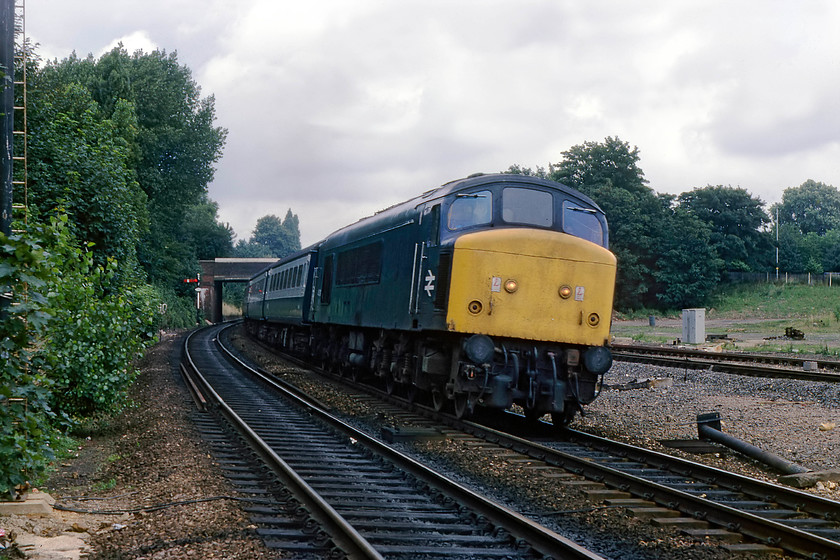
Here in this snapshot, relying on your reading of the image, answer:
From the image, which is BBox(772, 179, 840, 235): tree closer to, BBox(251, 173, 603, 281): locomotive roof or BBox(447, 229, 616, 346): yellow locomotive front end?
BBox(251, 173, 603, 281): locomotive roof

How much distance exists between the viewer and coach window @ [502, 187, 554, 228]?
456 inches

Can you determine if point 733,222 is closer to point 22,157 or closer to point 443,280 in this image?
point 443,280

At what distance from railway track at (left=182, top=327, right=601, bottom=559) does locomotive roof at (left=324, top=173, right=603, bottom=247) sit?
12.2 ft

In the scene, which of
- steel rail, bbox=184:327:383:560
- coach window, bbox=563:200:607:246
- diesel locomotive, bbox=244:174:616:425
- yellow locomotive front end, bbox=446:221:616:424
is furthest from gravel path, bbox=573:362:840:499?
steel rail, bbox=184:327:383:560

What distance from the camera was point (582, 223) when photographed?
1203 cm

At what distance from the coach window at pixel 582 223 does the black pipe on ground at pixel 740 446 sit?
3.00 metres

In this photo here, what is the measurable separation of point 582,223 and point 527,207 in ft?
3.14

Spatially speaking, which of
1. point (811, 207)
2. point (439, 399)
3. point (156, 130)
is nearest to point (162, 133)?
point (156, 130)

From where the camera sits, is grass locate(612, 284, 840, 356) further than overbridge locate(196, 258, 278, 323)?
No

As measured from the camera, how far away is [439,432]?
35.8ft

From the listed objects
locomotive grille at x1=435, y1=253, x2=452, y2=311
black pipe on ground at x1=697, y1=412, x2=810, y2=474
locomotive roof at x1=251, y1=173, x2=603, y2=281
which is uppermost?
Answer: locomotive roof at x1=251, y1=173, x2=603, y2=281

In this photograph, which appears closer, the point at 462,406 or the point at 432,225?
the point at 462,406

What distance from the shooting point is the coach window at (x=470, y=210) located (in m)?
11.5

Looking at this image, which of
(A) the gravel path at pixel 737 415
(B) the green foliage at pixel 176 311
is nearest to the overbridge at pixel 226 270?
(B) the green foliage at pixel 176 311
